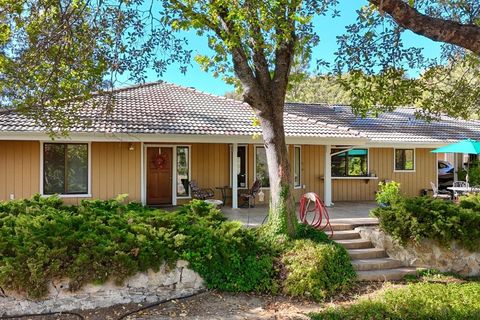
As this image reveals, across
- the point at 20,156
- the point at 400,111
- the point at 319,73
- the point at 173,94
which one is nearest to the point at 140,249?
the point at 319,73

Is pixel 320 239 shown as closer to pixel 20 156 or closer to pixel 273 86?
pixel 273 86

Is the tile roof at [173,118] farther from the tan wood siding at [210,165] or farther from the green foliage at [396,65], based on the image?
the green foliage at [396,65]

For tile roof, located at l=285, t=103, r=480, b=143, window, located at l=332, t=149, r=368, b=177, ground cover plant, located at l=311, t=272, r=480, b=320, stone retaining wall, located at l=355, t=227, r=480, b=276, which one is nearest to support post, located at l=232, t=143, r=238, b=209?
stone retaining wall, located at l=355, t=227, r=480, b=276

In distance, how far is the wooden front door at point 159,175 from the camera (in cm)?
1398

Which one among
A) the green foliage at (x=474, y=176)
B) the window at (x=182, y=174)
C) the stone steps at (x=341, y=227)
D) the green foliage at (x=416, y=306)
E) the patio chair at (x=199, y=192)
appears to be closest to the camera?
the green foliage at (x=416, y=306)

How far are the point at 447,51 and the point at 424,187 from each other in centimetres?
985

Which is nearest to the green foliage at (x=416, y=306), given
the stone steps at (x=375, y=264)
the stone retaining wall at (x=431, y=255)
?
the stone steps at (x=375, y=264)

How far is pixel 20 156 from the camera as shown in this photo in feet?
39.4

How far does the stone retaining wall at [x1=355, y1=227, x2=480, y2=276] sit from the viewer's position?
9102mm

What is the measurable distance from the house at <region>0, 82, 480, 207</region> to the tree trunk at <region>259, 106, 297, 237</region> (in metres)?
4.08

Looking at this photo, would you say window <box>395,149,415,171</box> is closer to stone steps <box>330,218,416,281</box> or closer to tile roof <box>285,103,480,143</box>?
tile roof <box>285,103,480,143</box>

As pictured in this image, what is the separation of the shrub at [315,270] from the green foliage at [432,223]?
64.9 inches

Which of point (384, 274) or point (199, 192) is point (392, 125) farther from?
point (384, 274)

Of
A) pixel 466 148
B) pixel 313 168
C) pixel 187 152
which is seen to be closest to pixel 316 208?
pixel 313 168
